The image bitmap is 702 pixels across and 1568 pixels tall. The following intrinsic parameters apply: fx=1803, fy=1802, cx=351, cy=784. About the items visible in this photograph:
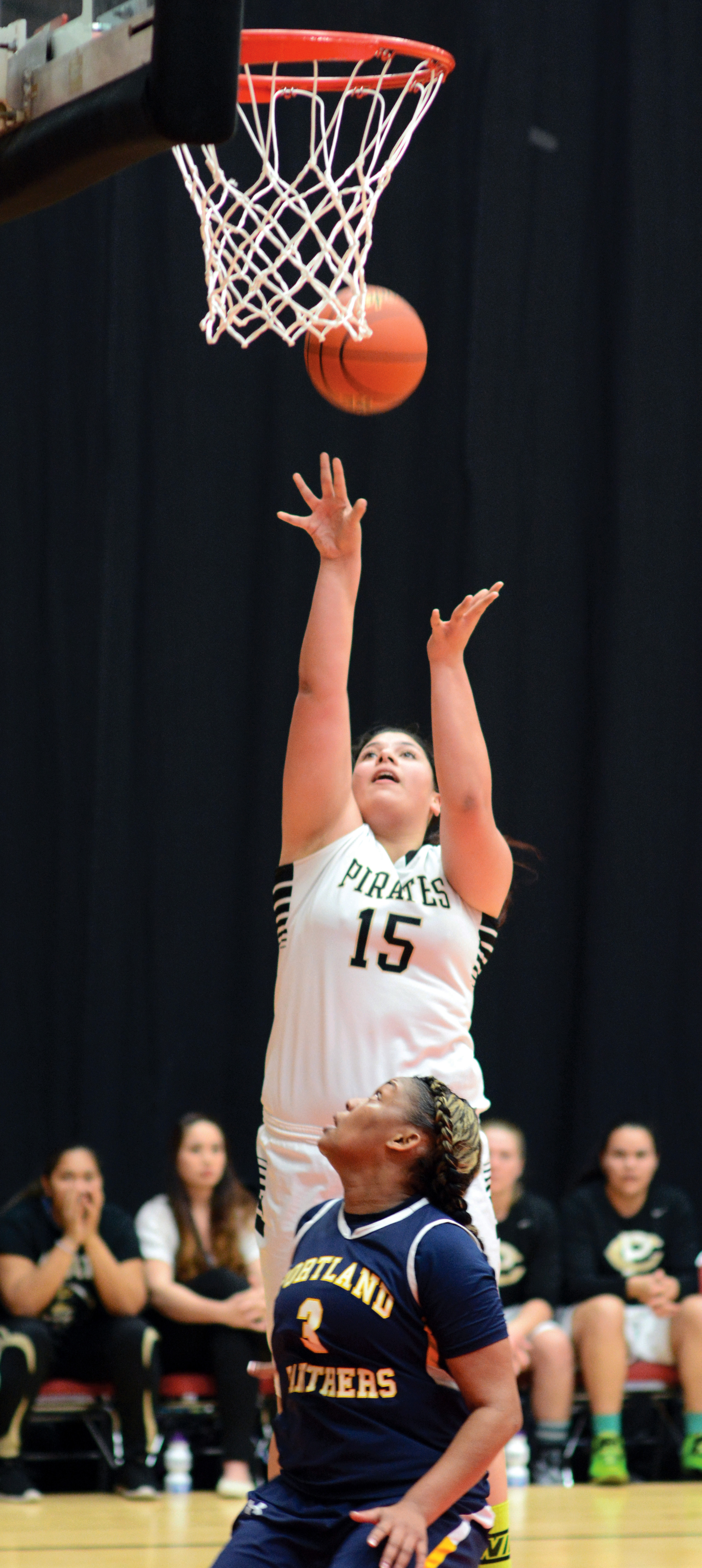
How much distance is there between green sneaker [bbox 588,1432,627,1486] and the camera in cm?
648

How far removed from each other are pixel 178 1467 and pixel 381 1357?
3.60 meters

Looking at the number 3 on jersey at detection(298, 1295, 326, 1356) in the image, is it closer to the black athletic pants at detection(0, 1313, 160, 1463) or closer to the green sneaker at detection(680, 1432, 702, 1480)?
the black athletic pants at detection(0, 1313, 160, 1463)

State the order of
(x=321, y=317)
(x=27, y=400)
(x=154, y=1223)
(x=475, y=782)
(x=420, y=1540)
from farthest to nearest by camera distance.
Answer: (x=27, y=400) < (x=154, y=1223) < (x=321, y=317) < (x=475, y=782) < (x=420, y=1540)

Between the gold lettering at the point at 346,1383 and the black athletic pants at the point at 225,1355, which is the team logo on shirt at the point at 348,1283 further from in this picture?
the black athletic pants at the point at 225,1355

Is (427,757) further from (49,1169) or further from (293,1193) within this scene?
(49,1169)

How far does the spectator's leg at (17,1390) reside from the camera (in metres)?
5.98

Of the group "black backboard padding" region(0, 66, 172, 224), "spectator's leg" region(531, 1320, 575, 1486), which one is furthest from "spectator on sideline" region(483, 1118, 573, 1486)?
"black backboard padding" region(0, 66, 172, 224)

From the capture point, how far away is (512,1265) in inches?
263

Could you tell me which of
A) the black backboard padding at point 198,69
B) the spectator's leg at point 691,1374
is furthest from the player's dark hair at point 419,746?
the spectator's leg at point 691,1374

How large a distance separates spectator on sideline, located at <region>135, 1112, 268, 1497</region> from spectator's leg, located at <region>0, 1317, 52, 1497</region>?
0.53 meters

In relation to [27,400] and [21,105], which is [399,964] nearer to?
[21,105]

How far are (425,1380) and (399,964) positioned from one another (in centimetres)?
96

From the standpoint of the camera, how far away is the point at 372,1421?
114 inches

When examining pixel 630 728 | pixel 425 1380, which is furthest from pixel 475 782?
pixel 630 728
